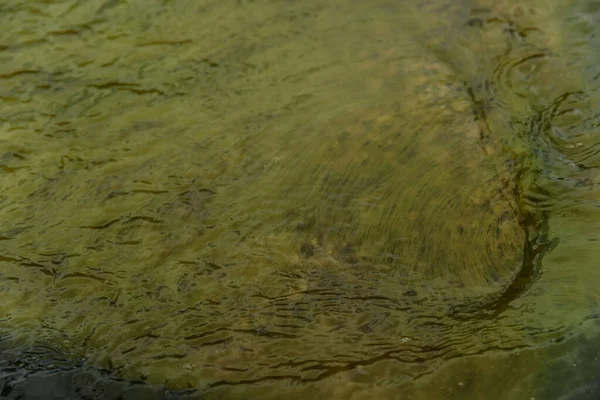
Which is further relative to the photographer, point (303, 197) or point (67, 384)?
point (303, 197)

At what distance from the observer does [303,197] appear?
2.65 m

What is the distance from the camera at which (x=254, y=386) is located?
2.05 m

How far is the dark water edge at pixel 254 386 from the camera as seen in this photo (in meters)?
2.01

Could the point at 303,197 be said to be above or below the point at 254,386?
above

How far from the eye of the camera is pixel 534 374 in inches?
80.2

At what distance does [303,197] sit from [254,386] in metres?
0.88

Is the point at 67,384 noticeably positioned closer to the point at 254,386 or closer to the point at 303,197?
the point at 254,386

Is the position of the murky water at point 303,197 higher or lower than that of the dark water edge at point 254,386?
higher

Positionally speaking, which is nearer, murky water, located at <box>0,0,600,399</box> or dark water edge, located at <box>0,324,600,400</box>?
dark water edge, located at <box>0,324,600,400</box>

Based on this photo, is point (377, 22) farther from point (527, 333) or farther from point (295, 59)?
point (527, 333)

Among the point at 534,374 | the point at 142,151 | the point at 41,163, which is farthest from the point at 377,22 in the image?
the point at 534,374

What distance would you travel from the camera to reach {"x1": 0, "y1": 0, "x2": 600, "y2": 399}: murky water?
6.98 feet

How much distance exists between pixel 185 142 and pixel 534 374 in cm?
182

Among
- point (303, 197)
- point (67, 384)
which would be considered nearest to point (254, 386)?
point (67, 384)
